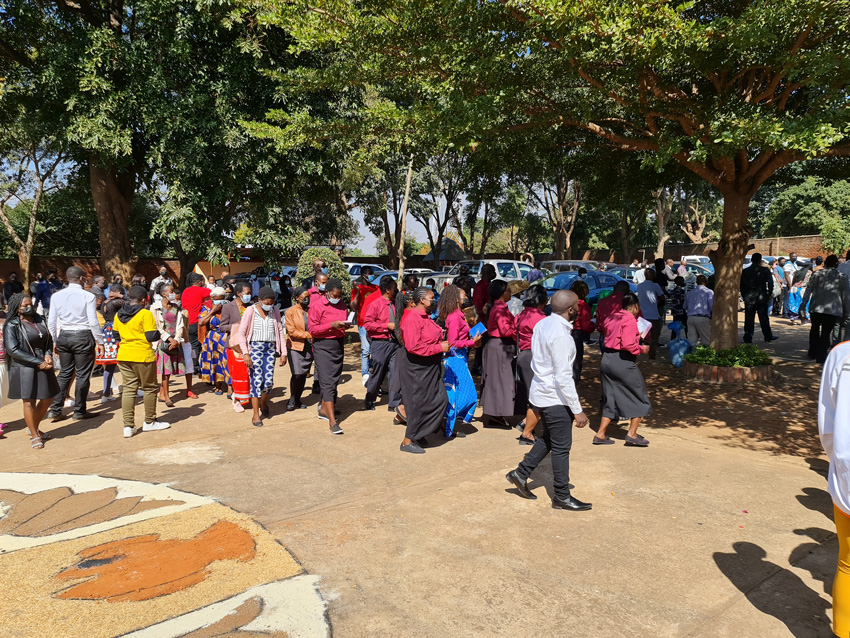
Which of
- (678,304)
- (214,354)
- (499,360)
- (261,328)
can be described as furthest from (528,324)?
(678,304)

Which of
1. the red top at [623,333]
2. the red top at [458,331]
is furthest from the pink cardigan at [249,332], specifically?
the red top at [623,333]

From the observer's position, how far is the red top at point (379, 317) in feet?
26.7

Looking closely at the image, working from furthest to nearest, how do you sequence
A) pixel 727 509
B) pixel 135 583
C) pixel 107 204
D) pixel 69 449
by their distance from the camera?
1. pixel 107 204
2. pixel 69 449
3. pixel 727 509
4. pixel 135 583

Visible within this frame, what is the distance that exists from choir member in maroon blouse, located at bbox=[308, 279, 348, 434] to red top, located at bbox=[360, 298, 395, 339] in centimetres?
77

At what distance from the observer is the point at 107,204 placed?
49.3 feet

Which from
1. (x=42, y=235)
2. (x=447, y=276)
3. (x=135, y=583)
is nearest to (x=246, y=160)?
(x=447, y=276)

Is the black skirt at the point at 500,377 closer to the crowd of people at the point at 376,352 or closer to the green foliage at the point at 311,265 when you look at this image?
the crowd of people at the point at 376,352

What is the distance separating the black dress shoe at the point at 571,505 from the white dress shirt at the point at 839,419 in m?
2.26

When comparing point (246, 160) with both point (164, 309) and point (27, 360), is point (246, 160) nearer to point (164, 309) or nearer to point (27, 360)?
point (164, 309)

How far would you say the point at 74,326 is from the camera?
25.1 feet

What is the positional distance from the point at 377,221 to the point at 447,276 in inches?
754

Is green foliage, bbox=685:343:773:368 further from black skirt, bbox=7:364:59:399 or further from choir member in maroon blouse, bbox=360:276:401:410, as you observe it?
black skirt, bbox=7:364:59:399

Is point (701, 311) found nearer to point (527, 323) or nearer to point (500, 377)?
point (527, 323)

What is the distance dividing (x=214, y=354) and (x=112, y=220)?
7.75 meters
